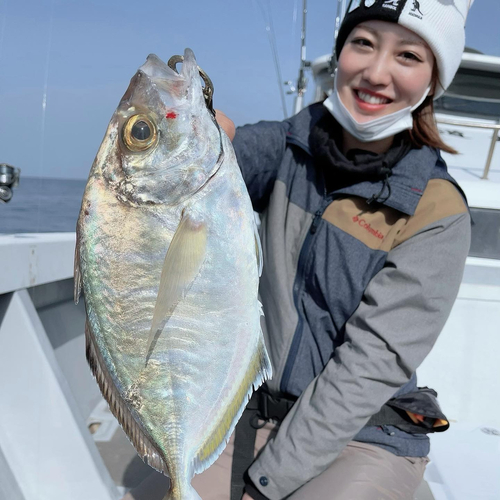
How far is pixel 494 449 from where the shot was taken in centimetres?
300

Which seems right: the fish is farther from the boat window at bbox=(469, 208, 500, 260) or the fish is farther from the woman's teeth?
the boat window at bbox=(469, 208, 500, 260)

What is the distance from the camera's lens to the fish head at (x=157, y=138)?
1.07 m

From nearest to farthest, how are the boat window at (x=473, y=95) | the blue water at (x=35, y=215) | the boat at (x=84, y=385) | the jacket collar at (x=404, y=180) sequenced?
the jacket collar at (x=404, y=180)
the boat at (x=84, y=385)
the blue water at (x=35, y=215)
the boat window at (x=473, y=95)

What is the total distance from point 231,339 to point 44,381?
5.84 feet

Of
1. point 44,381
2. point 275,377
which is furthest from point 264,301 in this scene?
point 44,381

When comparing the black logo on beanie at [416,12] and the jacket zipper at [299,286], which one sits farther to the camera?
the jacket zipper at [299,286]

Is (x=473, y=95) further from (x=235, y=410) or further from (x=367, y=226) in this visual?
(x=235, y=410)

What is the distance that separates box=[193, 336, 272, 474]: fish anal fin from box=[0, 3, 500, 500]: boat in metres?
1.50

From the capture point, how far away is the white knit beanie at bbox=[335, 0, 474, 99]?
1806 mm

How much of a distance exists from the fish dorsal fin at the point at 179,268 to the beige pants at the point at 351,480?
3.22 ft

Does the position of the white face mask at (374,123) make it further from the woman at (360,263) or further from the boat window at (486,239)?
the boat window at (486,239)

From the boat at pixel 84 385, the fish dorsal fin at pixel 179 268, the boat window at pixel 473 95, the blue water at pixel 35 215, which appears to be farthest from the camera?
the boat window at pixel 473 95

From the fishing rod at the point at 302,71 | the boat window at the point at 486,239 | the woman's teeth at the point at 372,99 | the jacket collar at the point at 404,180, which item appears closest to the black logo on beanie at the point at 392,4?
the woman's teeth at the point at 372,99

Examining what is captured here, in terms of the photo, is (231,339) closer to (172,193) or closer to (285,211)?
(172,193)
